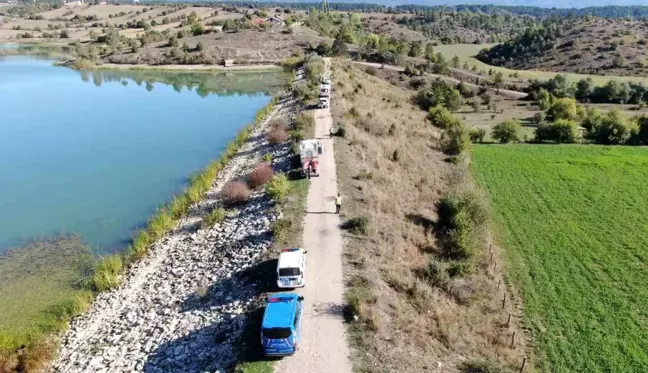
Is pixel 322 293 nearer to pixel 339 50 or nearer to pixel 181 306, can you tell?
pixel 181 306


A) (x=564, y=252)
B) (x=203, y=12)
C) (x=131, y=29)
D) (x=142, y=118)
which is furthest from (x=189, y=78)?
(x=203, y=12)

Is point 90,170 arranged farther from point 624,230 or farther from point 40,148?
point 624,230

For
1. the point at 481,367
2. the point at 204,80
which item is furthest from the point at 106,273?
the point at 204,80

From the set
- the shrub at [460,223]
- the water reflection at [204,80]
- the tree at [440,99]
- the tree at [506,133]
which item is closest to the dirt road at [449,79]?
the tree at [440,99]

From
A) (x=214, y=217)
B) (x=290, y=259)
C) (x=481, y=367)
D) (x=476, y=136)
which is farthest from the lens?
(x=476, y=136)

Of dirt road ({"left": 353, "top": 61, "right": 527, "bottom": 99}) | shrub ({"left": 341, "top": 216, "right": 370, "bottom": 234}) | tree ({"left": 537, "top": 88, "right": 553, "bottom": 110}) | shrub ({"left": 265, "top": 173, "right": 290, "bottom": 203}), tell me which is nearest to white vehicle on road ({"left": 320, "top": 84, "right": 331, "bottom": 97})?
shrub ({"left": 265, "top": 173, "right": 290, "bottom": 203})

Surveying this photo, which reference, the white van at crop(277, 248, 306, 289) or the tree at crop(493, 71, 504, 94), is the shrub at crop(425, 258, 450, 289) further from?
the tree at crop(493, 71, 504, 94)
